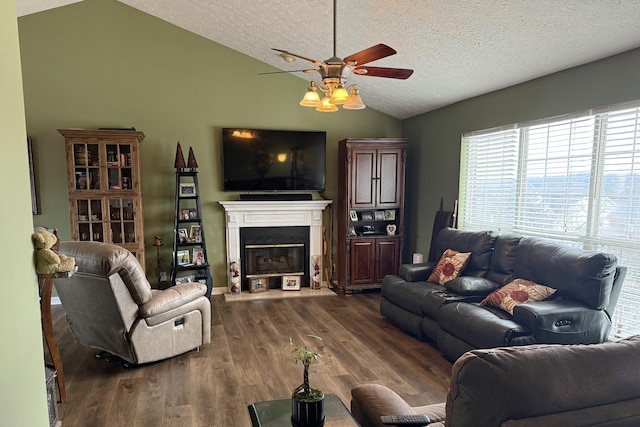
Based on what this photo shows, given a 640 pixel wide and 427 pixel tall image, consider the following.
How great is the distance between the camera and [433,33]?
3504mm

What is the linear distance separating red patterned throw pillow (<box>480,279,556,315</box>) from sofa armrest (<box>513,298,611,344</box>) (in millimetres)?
221

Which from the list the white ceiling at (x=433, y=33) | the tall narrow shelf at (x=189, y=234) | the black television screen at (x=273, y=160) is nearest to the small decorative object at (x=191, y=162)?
the tall narrow shelf at (x=189, y=234)

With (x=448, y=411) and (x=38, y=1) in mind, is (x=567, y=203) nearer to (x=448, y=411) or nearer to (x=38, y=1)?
(x=448, y=411)

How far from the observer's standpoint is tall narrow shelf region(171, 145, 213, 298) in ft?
16.9

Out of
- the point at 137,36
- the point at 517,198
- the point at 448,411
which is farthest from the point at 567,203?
the point at 137,36

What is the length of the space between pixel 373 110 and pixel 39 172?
469 cm

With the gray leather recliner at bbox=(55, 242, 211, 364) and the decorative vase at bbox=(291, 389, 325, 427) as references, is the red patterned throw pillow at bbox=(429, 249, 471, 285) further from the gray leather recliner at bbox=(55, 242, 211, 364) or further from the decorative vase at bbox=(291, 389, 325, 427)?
the decorative vase at bbox=(291, 389, 325, 427)

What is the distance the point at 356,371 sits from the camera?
3322mm

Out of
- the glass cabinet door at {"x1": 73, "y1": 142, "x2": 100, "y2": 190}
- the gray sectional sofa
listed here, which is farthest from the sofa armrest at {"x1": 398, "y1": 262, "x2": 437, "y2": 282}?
the glass cabinet door at {"x1": 73, "y1": 142, "x2": 100, "y2": 190}

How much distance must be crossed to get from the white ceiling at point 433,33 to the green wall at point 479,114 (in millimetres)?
116

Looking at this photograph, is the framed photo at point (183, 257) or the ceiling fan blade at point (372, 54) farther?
the framed photo at point (183, 257)

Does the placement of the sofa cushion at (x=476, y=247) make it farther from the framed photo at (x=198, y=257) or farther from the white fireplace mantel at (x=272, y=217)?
the framed photo at (x=198, y=257)

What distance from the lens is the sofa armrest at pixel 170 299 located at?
328 cm

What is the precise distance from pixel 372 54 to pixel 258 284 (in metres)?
3.99
